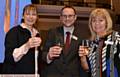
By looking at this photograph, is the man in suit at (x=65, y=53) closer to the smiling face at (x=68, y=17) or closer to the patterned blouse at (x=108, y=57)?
the smiling face at (x=68, y=17)

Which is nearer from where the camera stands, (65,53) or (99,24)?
(99,24)

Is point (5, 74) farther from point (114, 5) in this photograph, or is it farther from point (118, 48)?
point (114, 5)

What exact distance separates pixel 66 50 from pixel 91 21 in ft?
1.03

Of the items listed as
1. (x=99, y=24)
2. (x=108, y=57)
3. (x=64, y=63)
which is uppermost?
(x=99, y=24)

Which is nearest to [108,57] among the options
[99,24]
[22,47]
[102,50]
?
[102,50]

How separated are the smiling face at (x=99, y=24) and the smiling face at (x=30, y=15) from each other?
453 mm

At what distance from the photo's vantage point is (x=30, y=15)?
2188 mm

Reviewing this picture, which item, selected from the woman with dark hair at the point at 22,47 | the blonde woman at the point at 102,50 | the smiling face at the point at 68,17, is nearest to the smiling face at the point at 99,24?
the blonde woman at the point at 102,50

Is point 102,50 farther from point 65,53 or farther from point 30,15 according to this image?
point 30,15

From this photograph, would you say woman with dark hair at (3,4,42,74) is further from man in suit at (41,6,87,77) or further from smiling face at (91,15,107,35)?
smiling face at (91,15,107,35)

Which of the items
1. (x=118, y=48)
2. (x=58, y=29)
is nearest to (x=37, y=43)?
(x=58, y=29)

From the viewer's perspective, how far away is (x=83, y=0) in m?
9.35

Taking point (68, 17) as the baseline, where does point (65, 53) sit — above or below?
below

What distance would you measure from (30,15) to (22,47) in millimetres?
266
